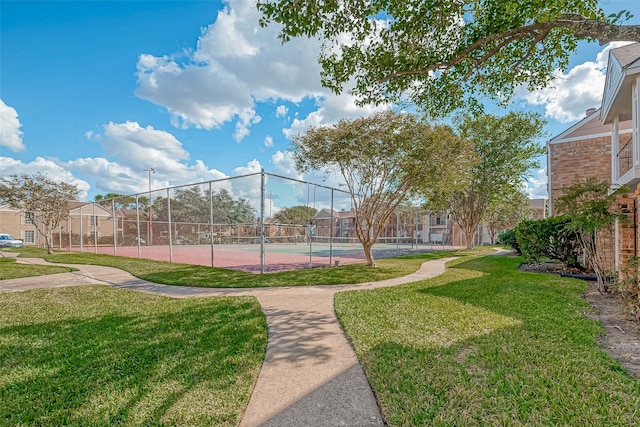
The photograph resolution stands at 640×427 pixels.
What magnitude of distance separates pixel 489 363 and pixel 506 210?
2951 centimetres

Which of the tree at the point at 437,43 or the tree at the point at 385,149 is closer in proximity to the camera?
the tree at the point at 437,43

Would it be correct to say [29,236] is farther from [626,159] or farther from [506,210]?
[506,210]

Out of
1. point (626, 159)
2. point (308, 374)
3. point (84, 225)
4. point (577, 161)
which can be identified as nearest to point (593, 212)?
point (308, 374)

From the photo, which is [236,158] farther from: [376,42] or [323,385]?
[323,385]

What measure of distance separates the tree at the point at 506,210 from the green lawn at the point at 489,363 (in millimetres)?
16357

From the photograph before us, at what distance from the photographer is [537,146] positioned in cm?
1889

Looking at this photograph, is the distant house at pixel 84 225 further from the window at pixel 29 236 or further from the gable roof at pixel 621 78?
the gable roof at pixel 621 78

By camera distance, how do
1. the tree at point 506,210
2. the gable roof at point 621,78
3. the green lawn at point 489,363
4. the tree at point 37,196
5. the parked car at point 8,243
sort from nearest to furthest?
the green lawn at point 489,363, the gable roof at point 621,78, the tree at point 37,196, the tree at point 506,210, the parked car at point 8,243

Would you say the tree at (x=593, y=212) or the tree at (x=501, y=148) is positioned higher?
the tree at (x=501, y=148)

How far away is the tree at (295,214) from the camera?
39.6ft

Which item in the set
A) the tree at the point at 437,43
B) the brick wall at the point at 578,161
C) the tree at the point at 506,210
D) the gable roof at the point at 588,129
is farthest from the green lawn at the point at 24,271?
the tree at the point at 506,210

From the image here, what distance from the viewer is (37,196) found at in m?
16.6

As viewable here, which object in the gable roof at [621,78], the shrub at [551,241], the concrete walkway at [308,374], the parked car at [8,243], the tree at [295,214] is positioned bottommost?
the parked car at [8,243]

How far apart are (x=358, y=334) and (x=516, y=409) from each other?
1.91 metres
